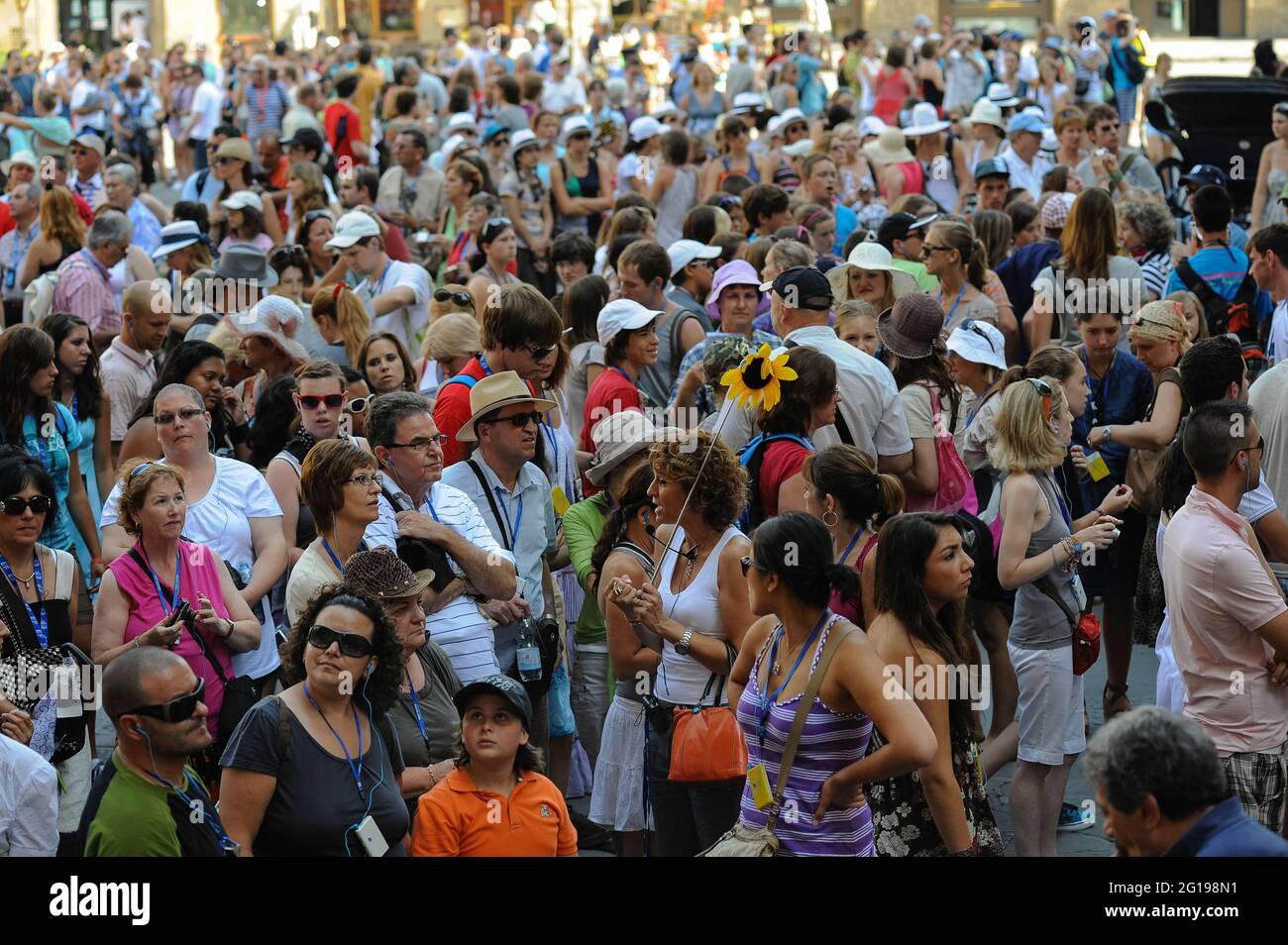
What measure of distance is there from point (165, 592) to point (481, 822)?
1.58 metres

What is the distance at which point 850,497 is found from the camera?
526 cm

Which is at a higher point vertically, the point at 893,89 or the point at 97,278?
the point at 893,89

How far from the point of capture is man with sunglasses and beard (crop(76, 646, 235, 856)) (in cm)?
396

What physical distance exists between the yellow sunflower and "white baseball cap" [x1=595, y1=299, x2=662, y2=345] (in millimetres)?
Answer: 1561

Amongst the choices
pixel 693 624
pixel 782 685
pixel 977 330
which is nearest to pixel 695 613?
pixel 693 624

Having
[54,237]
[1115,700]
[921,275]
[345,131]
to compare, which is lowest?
[1115,700]

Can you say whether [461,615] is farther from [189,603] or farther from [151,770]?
[151,770]

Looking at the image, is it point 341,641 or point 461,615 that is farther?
point 461,615

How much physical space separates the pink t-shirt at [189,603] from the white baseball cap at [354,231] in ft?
14.0

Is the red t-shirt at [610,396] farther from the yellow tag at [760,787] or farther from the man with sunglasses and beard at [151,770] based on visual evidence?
the man with sunglasses and beard at [151,770]

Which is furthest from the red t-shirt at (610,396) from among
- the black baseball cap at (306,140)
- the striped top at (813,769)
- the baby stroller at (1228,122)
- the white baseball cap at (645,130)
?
the baby stroller at (1228,122)

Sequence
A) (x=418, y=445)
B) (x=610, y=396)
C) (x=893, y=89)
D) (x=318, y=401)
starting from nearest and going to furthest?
(x=418, y=445), (x=318, y=401), (x=610, y=396), (x=893, y=89)

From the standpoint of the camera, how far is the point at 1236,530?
4.97m

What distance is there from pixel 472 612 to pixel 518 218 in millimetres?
8223
